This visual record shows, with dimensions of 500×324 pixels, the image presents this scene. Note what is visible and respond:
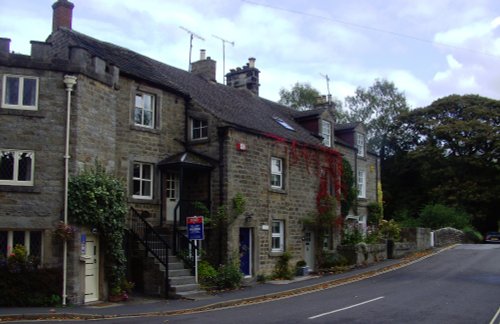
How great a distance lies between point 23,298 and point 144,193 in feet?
20.9

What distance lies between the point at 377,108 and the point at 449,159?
37.9ft

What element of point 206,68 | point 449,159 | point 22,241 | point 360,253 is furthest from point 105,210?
point 449,159

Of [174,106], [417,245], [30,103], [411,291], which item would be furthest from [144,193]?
[417,245]

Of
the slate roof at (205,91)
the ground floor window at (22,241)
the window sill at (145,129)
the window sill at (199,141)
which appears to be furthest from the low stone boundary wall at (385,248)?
the ground floor window at (22,241)

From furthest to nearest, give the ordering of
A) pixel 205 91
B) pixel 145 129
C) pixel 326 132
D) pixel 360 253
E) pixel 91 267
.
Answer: pixel 326 132, pixel 360 253, pixel 205 91, pixel 145 129, pixel 91 267

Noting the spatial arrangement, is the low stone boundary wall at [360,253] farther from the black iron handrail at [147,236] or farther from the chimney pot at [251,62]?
the chimney pot at [251,62]

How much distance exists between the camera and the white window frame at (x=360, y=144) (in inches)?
1354

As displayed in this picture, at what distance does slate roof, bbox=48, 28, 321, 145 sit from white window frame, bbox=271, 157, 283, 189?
3.86 feet

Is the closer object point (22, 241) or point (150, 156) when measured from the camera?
point (22, 241)

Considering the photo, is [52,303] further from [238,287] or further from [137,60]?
[137,60]

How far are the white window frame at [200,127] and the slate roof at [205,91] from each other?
24.8 inches

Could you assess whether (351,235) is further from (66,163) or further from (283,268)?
(66,163)

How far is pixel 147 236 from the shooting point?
62.5 ft

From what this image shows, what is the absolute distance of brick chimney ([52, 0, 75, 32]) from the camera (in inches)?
827
